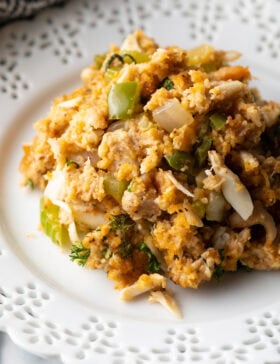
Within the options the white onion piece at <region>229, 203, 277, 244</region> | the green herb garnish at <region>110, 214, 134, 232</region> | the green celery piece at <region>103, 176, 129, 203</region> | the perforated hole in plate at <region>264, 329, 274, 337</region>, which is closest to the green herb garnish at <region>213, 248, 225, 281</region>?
the white onion piece at <region>229, 203, 277, 244</region>

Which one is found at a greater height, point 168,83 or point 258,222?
point 168,83

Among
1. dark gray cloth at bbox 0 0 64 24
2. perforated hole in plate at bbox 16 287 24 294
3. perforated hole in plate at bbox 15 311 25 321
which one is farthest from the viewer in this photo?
dark gray cloth at bbox 0 0 64 24

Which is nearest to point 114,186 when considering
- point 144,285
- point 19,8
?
point 144,285

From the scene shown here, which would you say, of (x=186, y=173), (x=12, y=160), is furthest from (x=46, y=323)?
(x=12, y=160)

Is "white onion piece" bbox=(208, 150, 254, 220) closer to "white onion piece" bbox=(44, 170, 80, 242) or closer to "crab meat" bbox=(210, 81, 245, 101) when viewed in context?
"crab meat" bbox=(210, 81, 245, 101)

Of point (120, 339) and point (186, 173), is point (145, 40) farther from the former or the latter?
point (120, 339)

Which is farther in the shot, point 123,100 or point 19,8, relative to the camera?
point 19,8

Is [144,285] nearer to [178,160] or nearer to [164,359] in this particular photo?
[164,359]

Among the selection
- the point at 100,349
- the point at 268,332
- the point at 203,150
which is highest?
the point at 203,150
